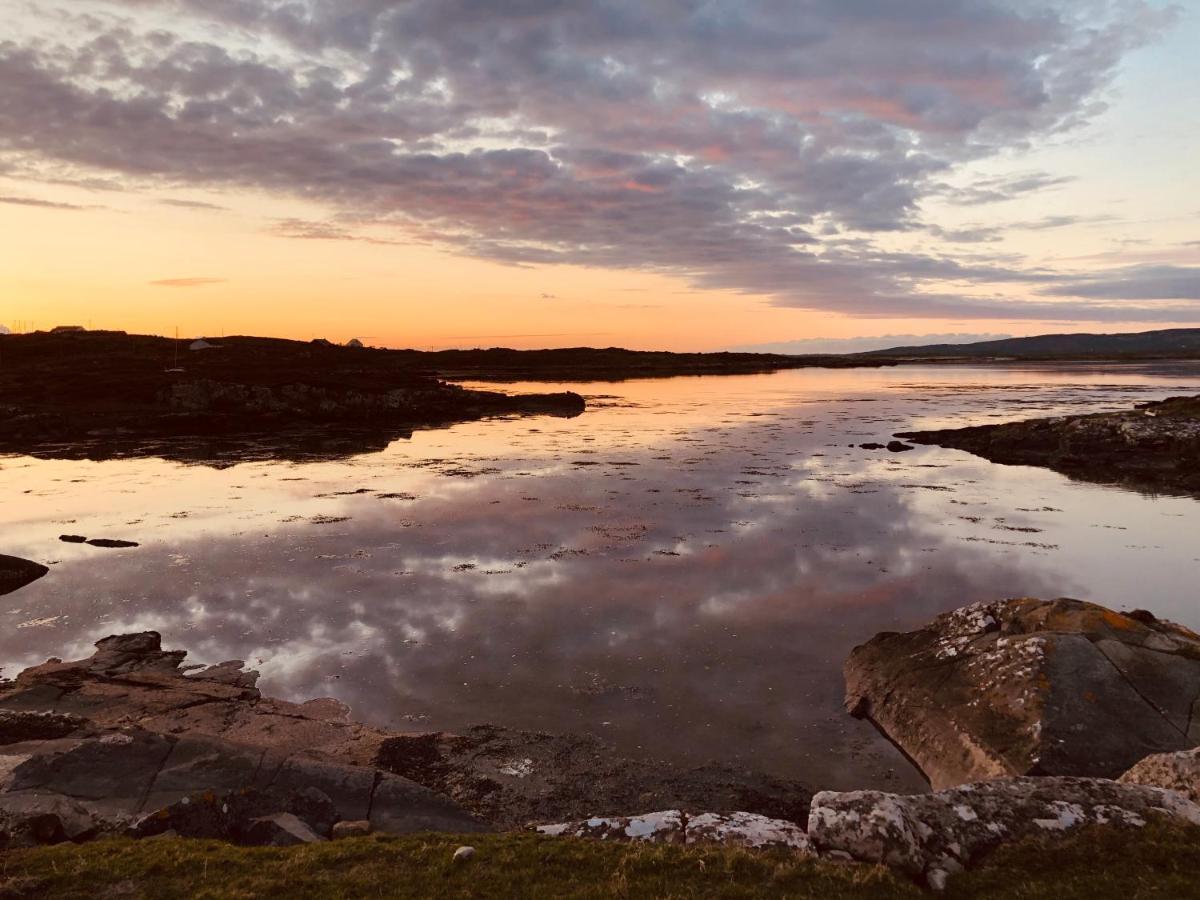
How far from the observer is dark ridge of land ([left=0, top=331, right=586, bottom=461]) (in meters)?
55.6

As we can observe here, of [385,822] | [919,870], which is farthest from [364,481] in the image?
[919,870]

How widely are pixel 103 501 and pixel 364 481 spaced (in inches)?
500

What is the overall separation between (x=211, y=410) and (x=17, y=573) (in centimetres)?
6046

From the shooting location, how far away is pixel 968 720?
12.9 meters

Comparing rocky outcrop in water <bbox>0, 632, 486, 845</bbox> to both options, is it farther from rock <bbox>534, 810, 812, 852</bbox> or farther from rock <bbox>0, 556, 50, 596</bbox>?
rock <bbox>0, 556, 50, 596</bbox>

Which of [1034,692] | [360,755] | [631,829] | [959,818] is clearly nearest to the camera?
[959,818]

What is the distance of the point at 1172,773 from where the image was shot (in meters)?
9.47

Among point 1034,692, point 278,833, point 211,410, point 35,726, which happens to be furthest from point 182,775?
point 211,410

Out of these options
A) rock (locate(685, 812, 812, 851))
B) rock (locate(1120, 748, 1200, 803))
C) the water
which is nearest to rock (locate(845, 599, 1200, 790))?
the water

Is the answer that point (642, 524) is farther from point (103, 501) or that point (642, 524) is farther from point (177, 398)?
point (177, 398)

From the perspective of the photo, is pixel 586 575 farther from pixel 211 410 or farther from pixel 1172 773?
pixel 211 410

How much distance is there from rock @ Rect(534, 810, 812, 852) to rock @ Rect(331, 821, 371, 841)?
96.3 inches

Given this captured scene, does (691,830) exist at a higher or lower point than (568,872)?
lower

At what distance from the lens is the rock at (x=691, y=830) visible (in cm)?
868
